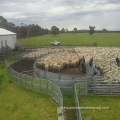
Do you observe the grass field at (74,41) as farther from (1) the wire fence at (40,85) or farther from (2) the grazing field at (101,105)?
(2) the grazing field at (101,105)

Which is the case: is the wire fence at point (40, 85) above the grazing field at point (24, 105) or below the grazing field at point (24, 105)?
above

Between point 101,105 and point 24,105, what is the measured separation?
5.70 meters

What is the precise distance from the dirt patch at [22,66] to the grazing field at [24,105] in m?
6.94

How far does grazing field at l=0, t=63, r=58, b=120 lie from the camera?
46.5 ft

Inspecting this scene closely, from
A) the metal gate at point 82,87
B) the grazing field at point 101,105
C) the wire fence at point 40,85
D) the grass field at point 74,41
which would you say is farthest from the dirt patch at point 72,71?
the grass field at point 74,41

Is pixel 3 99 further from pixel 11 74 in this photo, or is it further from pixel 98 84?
pixel 98 84

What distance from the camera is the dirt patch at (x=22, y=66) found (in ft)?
90.2

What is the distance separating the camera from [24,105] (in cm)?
1599

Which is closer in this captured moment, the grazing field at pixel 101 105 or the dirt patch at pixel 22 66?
the grazing field at pixel 101 105

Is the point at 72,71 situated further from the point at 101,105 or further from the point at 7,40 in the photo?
the point at 7,40

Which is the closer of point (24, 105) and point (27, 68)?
point (24, 105)

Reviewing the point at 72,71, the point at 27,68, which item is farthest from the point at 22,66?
the point at 72,71

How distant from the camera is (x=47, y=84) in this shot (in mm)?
17297

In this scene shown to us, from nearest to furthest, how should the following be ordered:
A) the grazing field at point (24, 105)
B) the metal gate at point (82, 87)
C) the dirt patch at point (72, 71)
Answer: the grazing field at point (24, 105), the metal gate at point (82, 87), the dirt patch at point (72, 71)
